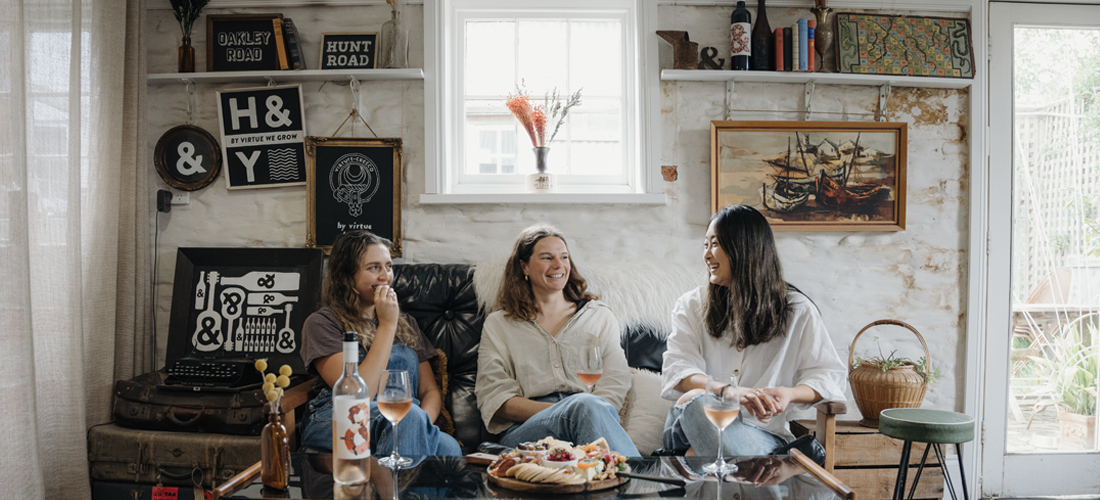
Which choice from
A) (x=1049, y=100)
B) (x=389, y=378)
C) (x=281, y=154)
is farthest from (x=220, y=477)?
(x=1049, y=100)

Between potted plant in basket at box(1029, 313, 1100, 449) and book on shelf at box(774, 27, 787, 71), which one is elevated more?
book on shelf at box(774, 27, 787, 71)

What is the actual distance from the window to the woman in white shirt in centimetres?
98

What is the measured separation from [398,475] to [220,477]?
0.91 m

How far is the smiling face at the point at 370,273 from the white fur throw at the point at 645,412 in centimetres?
95

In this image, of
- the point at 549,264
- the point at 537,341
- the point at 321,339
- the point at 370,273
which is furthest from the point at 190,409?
the point at 549,264

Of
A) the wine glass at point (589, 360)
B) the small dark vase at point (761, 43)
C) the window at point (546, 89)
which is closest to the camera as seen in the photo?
the wine glass at point (589, 360)

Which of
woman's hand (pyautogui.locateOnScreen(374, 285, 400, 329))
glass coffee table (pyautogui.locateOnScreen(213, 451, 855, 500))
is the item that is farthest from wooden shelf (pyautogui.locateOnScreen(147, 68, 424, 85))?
glass coffee table (pyautogui.locateOnScreen(213, 451, 855, 500))

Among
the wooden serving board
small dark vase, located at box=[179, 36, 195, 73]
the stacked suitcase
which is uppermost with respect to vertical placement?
small dark vase, located at box=[179, 36, 195, 73]

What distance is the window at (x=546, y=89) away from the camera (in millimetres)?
3020

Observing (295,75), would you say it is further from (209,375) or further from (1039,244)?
(1039,244)

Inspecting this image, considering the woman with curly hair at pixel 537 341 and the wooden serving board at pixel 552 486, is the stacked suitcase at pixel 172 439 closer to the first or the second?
the woman with curly hair at pixel 537 341

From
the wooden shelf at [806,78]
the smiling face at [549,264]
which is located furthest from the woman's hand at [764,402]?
the wooden shelf at [806,78]

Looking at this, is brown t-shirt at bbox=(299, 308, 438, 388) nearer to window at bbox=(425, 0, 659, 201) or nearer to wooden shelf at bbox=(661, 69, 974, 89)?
window at bbox=(425, 0, 659, 201)

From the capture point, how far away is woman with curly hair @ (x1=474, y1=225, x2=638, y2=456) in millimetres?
2225
